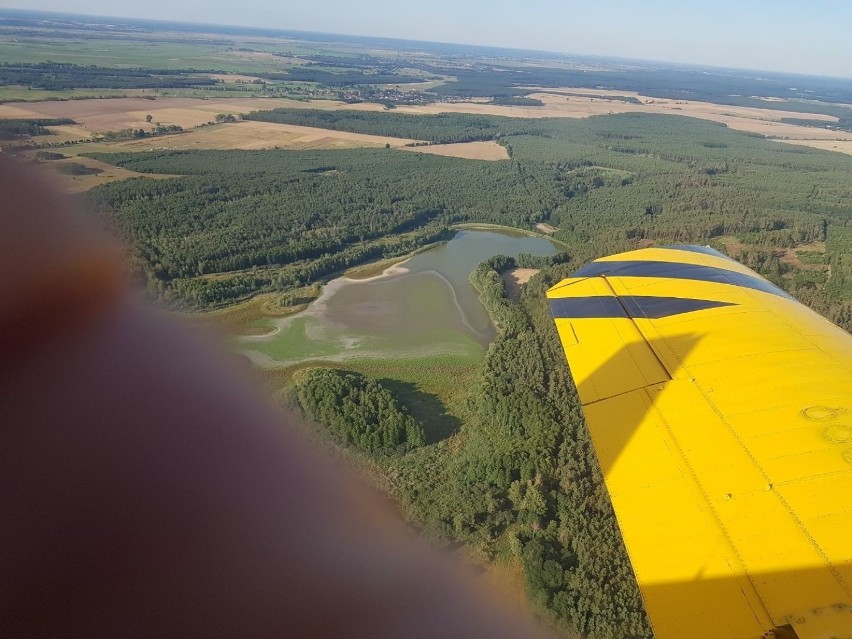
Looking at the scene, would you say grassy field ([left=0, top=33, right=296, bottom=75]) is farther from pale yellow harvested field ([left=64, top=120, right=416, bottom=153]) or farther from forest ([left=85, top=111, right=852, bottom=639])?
forest ([left=85, top=111, right=852, bottom=639])

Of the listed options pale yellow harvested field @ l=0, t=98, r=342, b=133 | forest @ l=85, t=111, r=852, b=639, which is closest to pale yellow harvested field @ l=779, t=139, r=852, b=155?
forest @ l=85, t=111, r=852, b=639

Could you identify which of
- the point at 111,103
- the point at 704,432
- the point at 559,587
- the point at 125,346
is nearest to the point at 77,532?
the point at 125,346

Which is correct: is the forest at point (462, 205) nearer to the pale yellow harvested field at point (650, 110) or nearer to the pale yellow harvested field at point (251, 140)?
the pale yellow harvested field at point (251, 140)

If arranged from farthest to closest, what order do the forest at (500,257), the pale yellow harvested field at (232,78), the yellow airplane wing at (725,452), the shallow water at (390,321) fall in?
the pale yellow harvested field at (232,78), the shallow water at (390,321), the forest at (500,257), the yellow airplane wing at (725,452)

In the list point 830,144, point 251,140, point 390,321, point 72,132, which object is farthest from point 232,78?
point 830,144

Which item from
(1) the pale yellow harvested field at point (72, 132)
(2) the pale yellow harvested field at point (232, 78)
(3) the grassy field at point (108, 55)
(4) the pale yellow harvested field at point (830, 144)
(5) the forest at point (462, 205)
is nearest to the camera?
(5) the forest at point (462, 205)

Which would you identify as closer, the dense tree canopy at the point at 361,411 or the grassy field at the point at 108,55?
the dense tree canopy at the point at 361,411

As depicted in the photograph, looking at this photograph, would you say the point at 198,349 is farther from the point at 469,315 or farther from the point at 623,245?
the point at 623,245

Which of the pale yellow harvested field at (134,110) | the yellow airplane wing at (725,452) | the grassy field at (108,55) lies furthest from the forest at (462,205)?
the grassy field at (108,55)
